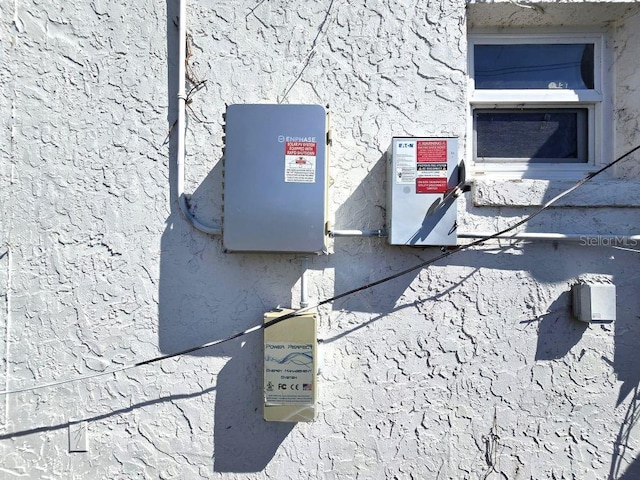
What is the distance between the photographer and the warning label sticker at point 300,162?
6.34 ft

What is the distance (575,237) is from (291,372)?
1622 mm

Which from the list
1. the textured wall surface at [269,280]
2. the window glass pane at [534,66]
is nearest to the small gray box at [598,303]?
the textured wall surface at [269,280]

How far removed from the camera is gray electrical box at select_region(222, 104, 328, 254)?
1.93 metres

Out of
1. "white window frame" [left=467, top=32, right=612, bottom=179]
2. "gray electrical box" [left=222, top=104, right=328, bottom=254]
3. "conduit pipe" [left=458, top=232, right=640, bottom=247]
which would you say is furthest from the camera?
"white window frame" [left=467, top=32, right=612, bottom=179]

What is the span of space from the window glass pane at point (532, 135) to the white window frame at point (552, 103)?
31mm

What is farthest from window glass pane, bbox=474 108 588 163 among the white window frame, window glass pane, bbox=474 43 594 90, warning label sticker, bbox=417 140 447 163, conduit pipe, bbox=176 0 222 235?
conduit pipe, bbox=176 0 222 235

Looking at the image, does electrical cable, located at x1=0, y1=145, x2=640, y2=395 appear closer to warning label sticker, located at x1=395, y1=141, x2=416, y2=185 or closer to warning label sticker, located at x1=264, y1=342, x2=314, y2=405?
warning label sticker, located at x1=264, y1=342, x2=314, y2=405

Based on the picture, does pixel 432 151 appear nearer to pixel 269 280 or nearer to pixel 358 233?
pixel 358 233

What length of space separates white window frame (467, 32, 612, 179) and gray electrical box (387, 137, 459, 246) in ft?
1.34

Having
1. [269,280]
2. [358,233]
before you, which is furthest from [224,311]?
[358,233]

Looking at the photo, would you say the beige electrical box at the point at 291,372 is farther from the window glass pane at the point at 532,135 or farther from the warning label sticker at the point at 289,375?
the window glass pane at the point at 532,135

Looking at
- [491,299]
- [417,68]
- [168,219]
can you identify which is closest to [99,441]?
[168,219]

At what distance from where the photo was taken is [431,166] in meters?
1.98

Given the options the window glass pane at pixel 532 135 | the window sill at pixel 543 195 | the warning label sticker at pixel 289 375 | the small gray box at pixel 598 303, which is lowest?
the warning label sticker at pixel 289 375
